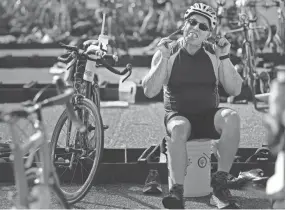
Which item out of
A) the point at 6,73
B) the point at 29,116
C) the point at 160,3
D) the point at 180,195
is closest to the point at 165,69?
the point at 180,195

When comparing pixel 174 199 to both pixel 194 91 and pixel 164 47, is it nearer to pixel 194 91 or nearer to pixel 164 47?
pixel 194 91

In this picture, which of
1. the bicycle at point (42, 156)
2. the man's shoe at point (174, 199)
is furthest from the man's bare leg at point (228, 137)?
Answer: the bicycle at point (42, 156)

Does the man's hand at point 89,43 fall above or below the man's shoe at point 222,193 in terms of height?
above

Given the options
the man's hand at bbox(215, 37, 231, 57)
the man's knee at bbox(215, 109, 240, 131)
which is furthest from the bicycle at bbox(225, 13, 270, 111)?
the man's knee at bbox(215, 109, 240, 131)

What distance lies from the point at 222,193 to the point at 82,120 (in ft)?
4.00

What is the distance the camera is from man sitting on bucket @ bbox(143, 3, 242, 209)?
213 inches

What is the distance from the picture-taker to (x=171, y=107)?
5.69 m

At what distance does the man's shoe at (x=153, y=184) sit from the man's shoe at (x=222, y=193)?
573 mm

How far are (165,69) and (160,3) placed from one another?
14.7 meters

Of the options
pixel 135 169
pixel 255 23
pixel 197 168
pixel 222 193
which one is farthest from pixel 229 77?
pixel 255 23

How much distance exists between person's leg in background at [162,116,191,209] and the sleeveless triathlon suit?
0.18 m

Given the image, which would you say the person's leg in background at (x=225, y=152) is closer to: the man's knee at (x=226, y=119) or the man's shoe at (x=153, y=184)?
the man's knee at (x=226, y=119)

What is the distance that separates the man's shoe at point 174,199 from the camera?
5117mm

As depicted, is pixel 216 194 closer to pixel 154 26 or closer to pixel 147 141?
pixel 147 141
